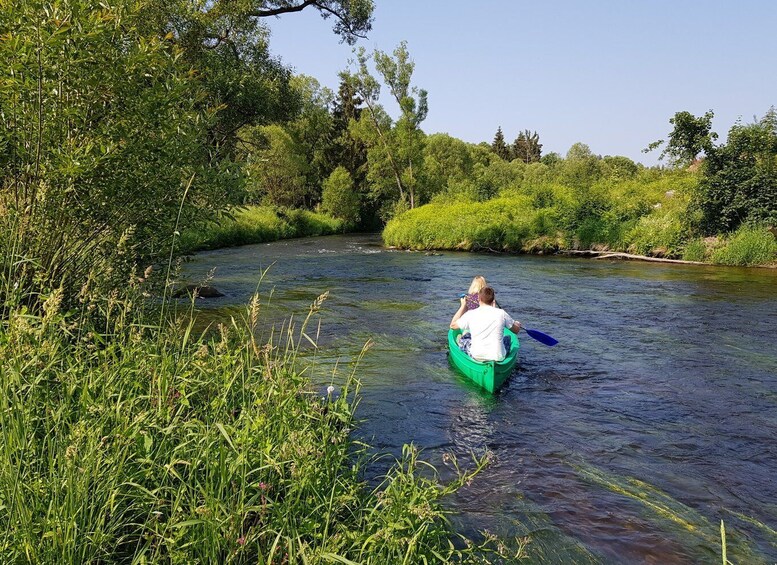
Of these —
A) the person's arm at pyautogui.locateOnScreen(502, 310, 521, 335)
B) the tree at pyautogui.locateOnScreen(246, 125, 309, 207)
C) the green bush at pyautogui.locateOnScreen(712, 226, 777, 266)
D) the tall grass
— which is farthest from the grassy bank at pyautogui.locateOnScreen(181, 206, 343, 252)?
the green bush at pyautogui.locateOnScreen(712, 226, 777, 266)

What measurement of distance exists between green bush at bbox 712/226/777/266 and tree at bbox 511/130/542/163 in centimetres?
8756

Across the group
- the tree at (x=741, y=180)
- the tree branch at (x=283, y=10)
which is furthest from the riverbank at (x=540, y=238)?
the tree branch at (x=283, y=10)

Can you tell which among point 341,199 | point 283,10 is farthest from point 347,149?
point 283,10

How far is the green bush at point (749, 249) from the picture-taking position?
20688 millimetres

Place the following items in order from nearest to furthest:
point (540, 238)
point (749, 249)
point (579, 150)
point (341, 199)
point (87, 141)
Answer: point (87, 141) < point (749, 249) < point (540, 238) < point (341, 199) < point (579, 150)

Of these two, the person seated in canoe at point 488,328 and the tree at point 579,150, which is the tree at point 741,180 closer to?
the person seated in canoe at point 488,328

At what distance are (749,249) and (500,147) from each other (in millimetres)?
84554

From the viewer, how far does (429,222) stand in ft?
105

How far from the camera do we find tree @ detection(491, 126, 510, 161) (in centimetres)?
10144

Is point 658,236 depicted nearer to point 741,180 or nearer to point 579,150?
point 741,180

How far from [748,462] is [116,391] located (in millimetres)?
6172

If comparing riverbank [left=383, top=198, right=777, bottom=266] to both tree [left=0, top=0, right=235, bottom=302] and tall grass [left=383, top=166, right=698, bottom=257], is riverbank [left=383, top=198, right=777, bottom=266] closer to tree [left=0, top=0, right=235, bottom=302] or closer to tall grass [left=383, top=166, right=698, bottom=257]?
tall grass [left=383, top=166, right=698, bottom=257]

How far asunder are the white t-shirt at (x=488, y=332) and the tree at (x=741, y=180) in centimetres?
1834

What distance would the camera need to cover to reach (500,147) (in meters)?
102
